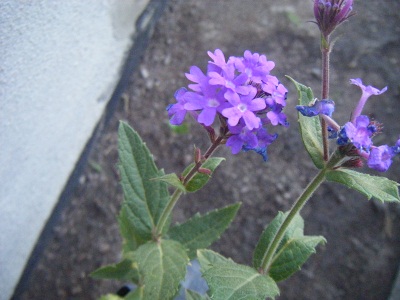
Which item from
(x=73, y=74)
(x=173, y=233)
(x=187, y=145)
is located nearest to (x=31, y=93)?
(x=73, y=74)

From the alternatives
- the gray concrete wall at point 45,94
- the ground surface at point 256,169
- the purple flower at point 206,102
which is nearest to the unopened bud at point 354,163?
the purple flower at point 206,102

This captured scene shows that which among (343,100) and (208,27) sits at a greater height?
(208,27)

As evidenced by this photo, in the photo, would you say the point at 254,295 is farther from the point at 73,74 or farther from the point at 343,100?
the point at 343,100

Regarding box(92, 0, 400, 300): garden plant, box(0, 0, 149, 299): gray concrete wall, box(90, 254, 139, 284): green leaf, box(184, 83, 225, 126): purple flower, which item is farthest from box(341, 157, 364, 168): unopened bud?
box(0, 0, 149, 299): gray concrete wall

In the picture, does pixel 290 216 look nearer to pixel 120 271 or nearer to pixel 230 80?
pixel 230 80

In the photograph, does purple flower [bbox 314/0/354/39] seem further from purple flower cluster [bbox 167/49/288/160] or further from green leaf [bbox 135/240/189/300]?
→ green leaf [bbox 135/240/189/300]

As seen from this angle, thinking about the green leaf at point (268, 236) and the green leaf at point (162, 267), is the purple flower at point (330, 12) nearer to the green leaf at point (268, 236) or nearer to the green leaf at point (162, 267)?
the green leaf at point (268, 236)
